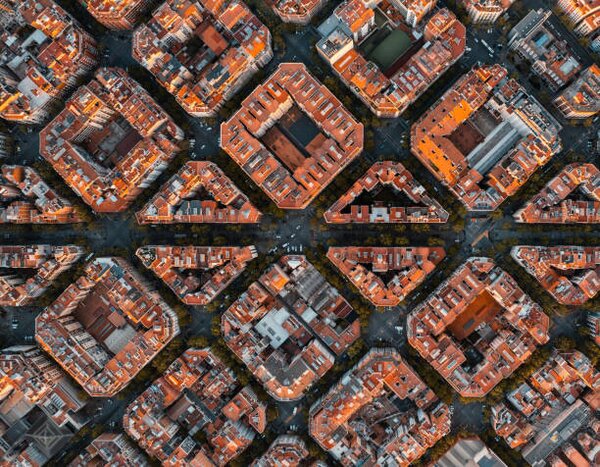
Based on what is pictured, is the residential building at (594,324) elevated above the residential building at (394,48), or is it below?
below

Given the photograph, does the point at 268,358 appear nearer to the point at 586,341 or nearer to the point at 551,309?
the point at 551,309

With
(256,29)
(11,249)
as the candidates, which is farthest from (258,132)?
(11,249)

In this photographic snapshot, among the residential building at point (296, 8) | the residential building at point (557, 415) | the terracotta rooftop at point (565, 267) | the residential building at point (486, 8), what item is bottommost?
the residential building at point (557, 415)

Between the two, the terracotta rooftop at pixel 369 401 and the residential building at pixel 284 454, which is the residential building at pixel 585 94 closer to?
the terracotta rooftop at pixel 369 401

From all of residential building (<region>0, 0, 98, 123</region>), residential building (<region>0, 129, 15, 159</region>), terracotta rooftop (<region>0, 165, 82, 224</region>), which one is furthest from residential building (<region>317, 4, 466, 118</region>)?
residential building (<region>0, 129, 15, 159</region>)

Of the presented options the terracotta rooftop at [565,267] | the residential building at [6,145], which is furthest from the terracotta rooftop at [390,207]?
the residential building at [6,145]
